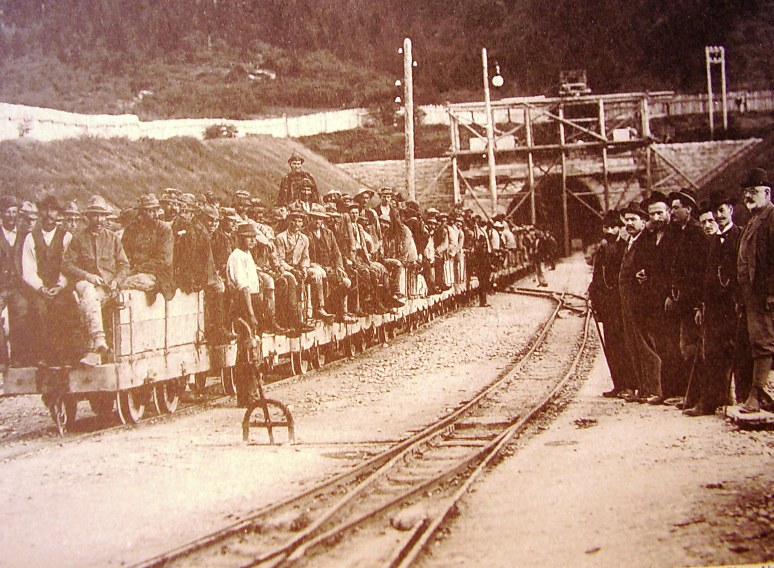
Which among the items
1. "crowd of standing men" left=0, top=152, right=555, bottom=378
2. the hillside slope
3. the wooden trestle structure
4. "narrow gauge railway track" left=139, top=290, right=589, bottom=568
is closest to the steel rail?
"narrow gauge railway track" left=139, top=290, right=589, bottom=568

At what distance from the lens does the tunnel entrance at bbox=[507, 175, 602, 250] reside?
30.3m

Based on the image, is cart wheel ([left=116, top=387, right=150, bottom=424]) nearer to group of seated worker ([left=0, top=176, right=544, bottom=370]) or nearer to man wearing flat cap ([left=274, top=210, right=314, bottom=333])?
group of seated worker ([left=0, top=176, right=544, bottom=370])

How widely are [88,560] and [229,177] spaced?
38.4ft

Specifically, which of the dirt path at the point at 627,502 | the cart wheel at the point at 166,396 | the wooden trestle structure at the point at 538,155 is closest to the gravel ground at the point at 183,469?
the cart wheel at the point at 166,396

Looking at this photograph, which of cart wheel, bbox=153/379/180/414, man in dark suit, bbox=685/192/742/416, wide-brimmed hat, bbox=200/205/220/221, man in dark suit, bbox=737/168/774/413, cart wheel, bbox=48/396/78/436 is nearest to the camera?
man in dark suit, bbox=737/168/774/413

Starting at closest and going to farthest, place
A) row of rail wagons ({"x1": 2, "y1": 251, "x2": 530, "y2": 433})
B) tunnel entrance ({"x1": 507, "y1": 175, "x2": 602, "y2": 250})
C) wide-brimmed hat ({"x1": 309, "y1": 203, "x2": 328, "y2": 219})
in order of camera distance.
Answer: row of rail wagons ({"x1": 2, "y1": 251, "x2": 530, "y2": 433}) → wide-brimmed hat ({"x1": 309, "y1": 203, "x2": 328, "y2": 219}) → tunnel entrance ({"x1": 507, "y1": 175, "x2": 602, "y2": 250})

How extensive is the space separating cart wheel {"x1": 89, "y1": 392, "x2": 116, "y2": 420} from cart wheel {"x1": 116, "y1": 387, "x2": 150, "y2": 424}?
10 cm

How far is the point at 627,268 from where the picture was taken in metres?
7.57

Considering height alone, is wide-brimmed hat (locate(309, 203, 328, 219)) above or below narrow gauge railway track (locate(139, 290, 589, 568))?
above

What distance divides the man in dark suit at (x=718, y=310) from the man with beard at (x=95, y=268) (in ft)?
15.7

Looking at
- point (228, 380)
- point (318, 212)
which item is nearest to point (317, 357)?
point (318, 212)

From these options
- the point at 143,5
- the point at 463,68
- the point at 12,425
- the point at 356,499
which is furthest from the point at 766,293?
Result: the point at 463,68

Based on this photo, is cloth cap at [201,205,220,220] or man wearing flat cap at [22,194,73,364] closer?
man wearing flat cap at [22,194,73,364]

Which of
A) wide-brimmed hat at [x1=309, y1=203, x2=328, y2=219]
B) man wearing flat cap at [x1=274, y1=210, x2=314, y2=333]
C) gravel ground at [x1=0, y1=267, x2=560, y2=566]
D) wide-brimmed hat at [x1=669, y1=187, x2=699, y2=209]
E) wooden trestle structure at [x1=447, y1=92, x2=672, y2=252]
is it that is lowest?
gravel ground at [x1=0, y1=267, x2=560, y2=566]
